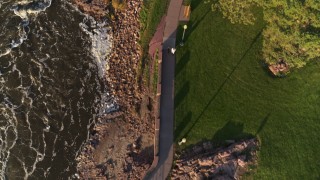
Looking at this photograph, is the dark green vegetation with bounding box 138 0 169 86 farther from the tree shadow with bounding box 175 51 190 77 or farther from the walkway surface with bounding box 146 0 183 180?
the tree shadow with bounding box 175 51 190 77

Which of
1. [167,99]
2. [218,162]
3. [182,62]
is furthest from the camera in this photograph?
[182,62]

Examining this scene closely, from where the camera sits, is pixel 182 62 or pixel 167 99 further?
pixel 182 62

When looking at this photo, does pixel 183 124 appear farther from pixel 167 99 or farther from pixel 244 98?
pixel 244 98

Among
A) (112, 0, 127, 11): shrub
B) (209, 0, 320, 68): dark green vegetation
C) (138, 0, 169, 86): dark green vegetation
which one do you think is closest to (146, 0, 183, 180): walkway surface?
(138, 0, 169, 86): dark green vegetation

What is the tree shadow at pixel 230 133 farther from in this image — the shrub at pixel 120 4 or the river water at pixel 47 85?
the shrub at pixel 120 4

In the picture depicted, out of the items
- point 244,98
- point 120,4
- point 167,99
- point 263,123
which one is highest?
point 120,4

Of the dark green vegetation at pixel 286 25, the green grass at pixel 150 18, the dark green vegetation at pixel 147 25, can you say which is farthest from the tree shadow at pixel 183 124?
the dark green vegetation at pixel 286 25

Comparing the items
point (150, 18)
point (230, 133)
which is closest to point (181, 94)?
point (230, 133)
